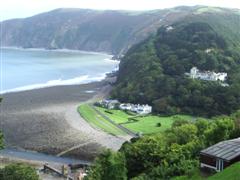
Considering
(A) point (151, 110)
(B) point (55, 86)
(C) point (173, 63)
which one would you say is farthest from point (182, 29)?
(A) point (151, 110)

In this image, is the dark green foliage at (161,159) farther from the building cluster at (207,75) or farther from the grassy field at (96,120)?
the building cluster at (207,75)

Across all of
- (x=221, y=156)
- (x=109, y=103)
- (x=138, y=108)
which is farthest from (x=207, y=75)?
(x=221, y=156)

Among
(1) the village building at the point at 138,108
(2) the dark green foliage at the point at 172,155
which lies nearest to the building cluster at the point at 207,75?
(1) the village building at the point at 138,108

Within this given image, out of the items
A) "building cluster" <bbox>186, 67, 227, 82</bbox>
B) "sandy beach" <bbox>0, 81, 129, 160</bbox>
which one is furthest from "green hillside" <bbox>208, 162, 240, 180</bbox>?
"building cluster" <bbox>186, 67, 227, 82</bbox>

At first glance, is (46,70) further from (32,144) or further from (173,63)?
(32,144)

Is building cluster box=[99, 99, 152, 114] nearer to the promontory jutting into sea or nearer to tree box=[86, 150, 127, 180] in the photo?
the promontory jutting into sea

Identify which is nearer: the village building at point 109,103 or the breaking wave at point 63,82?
the village building at point 109,103

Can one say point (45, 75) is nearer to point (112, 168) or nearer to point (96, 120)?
point (96, 120)
